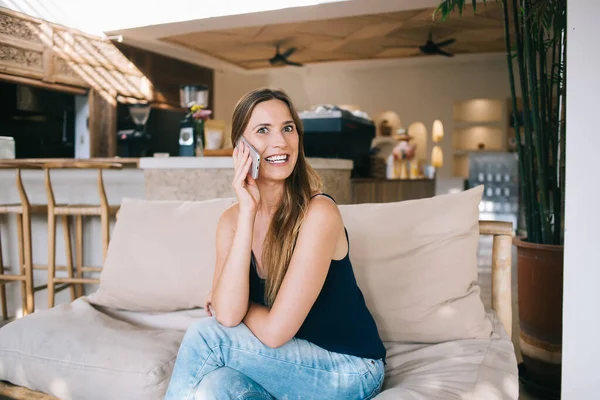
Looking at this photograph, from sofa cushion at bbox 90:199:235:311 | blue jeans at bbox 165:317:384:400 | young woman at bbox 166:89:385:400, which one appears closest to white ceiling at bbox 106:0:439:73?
sofa cushion at bbox 90:199:235:311

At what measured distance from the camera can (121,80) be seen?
670cm

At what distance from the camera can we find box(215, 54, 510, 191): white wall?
8.43 meters

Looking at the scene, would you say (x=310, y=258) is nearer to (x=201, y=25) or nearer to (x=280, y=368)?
(x=280, y=368)

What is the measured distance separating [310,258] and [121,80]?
20.6 feet

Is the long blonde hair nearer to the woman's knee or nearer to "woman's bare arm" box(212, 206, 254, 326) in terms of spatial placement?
"woman's bare arm" box(212, 206, 254, 326)

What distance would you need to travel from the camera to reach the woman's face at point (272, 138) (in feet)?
4.21

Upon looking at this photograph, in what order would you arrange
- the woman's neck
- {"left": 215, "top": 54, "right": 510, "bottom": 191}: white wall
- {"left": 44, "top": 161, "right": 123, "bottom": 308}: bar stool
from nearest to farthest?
the woman's neck → {"left": 44, "top": 161, "right": 123, "bottom": 308}: bar stool → {"left": 215, "top": 54, "right": 510, "bottom": 191}: white wall

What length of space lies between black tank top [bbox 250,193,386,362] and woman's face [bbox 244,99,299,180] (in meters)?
0.28

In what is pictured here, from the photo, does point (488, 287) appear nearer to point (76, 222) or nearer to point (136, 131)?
point (76, 222)

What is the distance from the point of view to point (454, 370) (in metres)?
1.30

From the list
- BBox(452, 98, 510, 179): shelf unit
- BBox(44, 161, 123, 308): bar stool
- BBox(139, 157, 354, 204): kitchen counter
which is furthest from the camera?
BBox(452, 98, 510, 179): shelf unit

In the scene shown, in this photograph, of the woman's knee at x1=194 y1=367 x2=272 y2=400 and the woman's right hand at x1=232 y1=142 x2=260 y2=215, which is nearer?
the woman's knee at x1=194 y1=367 x2=272 y2=400

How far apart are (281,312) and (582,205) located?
0.90m

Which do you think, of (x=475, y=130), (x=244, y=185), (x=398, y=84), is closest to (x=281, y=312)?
(x=244, y=185)
